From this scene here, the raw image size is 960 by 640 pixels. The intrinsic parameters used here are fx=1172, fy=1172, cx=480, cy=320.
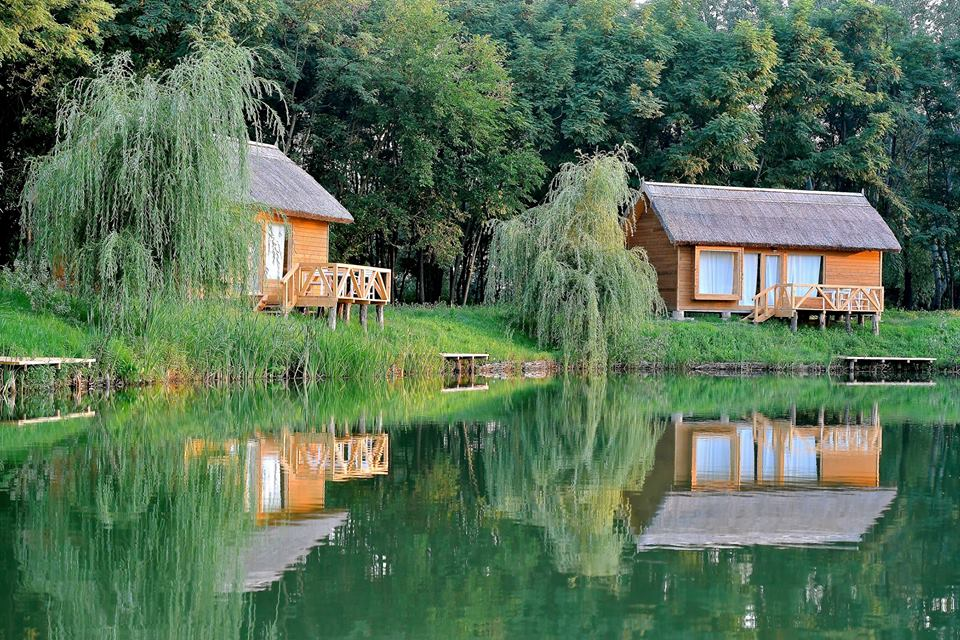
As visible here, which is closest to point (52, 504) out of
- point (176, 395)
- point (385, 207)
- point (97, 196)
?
point (176, 395)

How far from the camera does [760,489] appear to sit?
970cm

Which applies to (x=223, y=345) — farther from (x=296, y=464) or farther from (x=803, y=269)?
(x=803, y=269)

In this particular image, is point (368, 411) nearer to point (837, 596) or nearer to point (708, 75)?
point (837, 596)

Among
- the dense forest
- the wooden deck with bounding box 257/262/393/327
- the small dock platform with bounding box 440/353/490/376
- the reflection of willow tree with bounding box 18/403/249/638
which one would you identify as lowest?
the reflection of willow tree with bounding box 18/403/249/638

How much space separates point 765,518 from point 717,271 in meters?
24.6

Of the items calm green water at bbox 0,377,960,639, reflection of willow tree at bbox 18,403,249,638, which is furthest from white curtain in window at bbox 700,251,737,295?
reflection of willow tree at bbox 18,403,249,638

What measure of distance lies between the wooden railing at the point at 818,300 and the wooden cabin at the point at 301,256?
36.1 ft

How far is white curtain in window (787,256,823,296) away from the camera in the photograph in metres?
33.1

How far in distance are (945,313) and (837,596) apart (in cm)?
3149

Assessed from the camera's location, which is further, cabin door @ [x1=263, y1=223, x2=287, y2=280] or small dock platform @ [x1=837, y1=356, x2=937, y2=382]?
small dock platform @ [x1=837, y1=356, x2=937, y2=382]

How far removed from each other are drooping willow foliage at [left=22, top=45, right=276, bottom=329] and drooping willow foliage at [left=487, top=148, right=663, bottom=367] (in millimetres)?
9077

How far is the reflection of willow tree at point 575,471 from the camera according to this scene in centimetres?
748

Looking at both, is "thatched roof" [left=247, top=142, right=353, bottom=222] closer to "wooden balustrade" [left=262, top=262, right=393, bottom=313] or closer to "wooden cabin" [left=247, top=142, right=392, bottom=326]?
"wooden cabin" [left=247, top=142, right=392, bottom=326]

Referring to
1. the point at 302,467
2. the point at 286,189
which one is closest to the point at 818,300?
the point at 286,189
